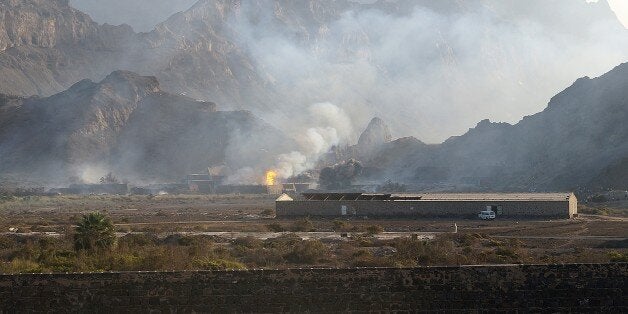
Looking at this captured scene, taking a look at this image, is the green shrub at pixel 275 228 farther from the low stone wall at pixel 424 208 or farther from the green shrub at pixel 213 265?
the green shrub at pixel 213 265

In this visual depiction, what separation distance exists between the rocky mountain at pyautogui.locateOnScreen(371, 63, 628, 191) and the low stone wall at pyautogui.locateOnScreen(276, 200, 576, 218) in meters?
49.0

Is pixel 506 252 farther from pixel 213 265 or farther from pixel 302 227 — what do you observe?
pixel 302 227

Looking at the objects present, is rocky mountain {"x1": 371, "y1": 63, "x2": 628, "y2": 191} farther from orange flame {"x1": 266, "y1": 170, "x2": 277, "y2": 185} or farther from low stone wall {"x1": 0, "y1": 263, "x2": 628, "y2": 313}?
low stone wall {"x1": 0, "y1": 263, "x2": 628, "y2": 313}

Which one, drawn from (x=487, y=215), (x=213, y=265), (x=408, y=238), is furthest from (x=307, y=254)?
(x=487, y=215)

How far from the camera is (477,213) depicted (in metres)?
72.1

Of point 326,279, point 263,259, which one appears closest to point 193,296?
point 326,279

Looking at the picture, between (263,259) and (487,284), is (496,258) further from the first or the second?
(487,284)

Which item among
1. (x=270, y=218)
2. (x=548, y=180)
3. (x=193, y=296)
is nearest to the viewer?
(x=193, y=296)

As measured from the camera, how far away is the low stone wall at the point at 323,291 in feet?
71.7

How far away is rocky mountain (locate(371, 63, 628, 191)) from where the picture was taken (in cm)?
13000

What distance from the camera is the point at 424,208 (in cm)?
7338

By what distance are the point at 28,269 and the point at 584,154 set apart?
12483 centimetres

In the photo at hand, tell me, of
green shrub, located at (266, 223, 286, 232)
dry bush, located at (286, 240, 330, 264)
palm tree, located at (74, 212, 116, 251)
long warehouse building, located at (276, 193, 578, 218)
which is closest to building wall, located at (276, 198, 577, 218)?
long warehouse building, located at (276, 193, 578, 218)

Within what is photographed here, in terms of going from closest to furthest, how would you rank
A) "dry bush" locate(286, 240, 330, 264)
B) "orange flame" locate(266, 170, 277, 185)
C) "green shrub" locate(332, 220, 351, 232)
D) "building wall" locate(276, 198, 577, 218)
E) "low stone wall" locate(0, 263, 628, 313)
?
"low stone wall" locate(0, 263, 628, 313) < "dry bush" locate(286, 240, 330, 264) < "green shrub" locate(332, 220, 351, 232) < "building wall" locate(276, 198, 577, 218) < "orange flame" locate(266, 170, 277, 185)
